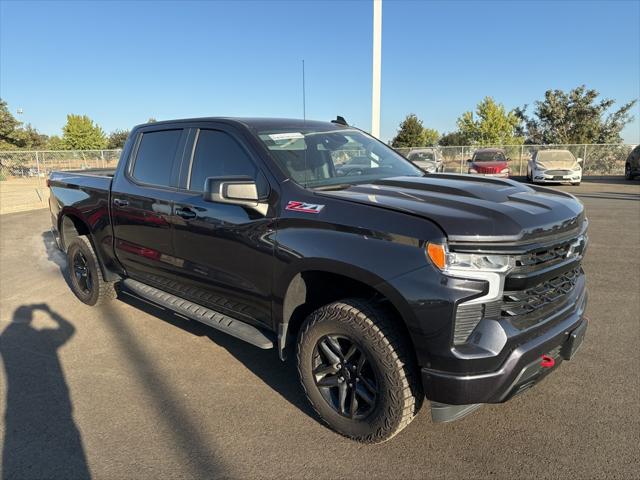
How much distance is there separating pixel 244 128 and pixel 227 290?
3.82 feet

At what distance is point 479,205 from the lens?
8.07 feet

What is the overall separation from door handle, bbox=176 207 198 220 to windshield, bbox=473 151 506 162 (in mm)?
18345

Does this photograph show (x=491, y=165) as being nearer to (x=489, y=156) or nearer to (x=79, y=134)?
(x=489, y=156)

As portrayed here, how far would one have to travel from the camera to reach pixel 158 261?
3977 millimetres

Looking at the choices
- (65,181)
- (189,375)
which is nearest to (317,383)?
(189,375)

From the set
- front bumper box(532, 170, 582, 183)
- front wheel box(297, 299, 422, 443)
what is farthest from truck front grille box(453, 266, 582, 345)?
front bumper box(532, 170, 582, 183)

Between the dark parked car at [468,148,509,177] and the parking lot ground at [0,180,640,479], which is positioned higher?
the dark parked car at [468,148,509,177]

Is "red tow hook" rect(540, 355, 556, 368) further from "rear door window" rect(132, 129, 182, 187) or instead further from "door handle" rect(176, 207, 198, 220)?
"rear door window" rect(132, 129, 182, 187)

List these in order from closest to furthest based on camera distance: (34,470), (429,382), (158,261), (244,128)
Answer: (429,382)
(34,470)
(244,128)
(158,261)

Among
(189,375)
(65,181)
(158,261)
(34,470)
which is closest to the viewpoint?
(34,470)

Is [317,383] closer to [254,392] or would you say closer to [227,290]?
[254,392]

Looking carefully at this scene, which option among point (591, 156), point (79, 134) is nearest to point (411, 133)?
point (591, 156)

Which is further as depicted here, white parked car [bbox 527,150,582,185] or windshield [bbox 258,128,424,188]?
white parked car [bbox 527,150,582,185]

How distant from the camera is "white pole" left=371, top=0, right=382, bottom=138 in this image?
15.3m
